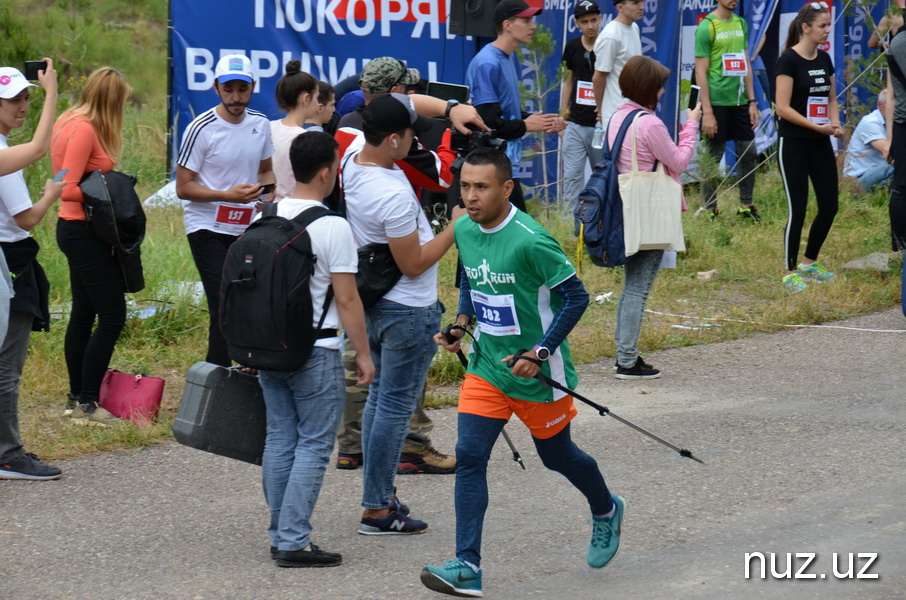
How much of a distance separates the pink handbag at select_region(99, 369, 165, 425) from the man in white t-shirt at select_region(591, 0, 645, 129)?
17.5 feet

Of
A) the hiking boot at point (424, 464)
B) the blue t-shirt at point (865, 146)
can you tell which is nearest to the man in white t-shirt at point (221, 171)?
the hiking boot at point (424, 464)

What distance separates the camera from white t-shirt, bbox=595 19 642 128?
32.7ft

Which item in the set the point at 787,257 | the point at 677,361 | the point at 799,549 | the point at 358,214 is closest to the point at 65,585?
the point at 358,214

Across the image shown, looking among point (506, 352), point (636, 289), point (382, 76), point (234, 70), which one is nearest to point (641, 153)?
point (636, 289)

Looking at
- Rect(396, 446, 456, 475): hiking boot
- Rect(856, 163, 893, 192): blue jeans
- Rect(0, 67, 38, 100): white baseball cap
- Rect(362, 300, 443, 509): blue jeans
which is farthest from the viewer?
Rect(856, 163, 893, 192): blue jeans

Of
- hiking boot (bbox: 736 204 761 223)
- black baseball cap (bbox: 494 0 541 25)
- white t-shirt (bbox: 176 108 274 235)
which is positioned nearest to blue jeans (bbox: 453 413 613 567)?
white t-shirt (bbox: 176 108 274 235)

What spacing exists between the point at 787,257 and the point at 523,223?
18.6ft

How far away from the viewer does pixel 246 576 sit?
4207mm

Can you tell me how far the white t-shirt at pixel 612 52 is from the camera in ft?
32.7

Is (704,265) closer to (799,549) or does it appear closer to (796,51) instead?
(796,51)

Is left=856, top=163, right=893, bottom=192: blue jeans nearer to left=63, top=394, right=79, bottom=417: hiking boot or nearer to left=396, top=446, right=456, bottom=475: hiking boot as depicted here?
left=396, top=446, right=456, bottom=475: hiking boot

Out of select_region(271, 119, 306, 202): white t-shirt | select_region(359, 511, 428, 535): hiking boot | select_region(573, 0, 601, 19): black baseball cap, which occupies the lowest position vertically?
select_region(359, 511, 428, 535): hiking boot

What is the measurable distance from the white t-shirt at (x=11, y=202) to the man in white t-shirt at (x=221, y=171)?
0.96m

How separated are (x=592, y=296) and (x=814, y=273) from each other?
1836 mm
